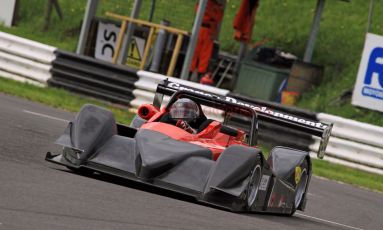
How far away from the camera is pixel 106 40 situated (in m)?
24.5

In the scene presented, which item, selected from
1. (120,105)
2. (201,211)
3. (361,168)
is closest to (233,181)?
(201,211)

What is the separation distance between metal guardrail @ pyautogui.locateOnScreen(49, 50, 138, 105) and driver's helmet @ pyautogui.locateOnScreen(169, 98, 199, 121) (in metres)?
9.37

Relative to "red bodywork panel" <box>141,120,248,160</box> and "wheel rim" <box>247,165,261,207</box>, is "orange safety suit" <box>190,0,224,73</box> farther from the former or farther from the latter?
"wheel rim" <box>247,165,261,207</box>

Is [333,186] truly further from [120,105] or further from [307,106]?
[307,106]

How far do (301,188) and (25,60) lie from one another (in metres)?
10.5

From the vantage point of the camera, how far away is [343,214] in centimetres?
1251

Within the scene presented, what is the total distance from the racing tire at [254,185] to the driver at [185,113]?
3.12 feet

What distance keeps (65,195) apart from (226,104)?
304cm

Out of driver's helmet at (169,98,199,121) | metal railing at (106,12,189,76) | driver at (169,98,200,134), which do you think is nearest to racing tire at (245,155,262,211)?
driver at (169,98,200,134)

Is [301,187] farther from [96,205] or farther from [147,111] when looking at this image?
[96,205]

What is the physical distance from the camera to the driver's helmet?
10695 millimetres

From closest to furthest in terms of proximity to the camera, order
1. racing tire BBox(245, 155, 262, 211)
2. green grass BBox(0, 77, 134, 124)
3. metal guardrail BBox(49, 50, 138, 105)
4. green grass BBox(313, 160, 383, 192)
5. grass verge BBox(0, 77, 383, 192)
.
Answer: racing tire BBox(245, 155, 262, 211), green grass BBox(313, 160, 383, 192), grass verge BBox(0, 77, 383, 192), green grass BBox(0, 77, 134, 124), metal guardrail BBox(49, 50, 138, 105)

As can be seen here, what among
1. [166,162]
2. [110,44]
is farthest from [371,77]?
[166,162]

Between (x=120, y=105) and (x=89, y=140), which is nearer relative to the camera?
(x=89, y=140)
